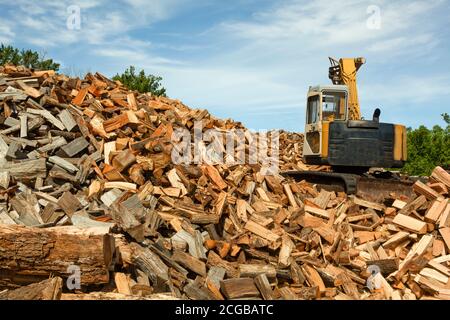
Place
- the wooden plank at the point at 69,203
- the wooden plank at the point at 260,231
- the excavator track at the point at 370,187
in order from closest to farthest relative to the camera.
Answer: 1. the wooden plank at the point at 69,203
2. the wooden plank at the point at 260,231
3. the excavator track at the point at 370,187

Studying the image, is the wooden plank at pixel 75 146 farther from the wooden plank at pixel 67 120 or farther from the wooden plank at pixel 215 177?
the wooden plank at pixel 215 177

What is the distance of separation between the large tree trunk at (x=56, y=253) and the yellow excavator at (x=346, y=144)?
7460mm

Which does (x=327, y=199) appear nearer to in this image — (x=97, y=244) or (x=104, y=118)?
(x=104, y=118)

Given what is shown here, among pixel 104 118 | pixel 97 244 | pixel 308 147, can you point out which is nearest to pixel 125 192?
pixel 97 244

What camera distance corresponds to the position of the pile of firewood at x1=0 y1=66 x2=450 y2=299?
588 centimetres

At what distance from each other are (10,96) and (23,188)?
8.91ft

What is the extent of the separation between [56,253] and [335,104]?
9135 millimetres

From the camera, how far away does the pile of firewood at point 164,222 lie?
5875 millimetres

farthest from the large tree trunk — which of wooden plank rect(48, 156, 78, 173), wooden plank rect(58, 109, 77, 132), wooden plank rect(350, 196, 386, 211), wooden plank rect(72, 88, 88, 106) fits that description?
wooden plank rect(350, 196, 386, 211)

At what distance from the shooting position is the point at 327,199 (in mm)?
10820

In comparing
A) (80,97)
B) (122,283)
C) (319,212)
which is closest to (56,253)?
(122,283)

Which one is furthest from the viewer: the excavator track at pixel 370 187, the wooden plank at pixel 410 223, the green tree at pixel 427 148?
the green tree at pixel 427 148

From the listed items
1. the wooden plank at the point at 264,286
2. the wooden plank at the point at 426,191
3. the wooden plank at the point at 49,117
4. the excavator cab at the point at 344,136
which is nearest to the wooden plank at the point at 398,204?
the wooden plank at the point at 426,191

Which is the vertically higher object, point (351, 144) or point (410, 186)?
point (351, 144)
